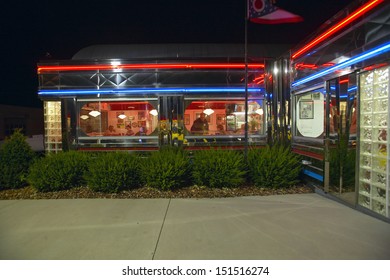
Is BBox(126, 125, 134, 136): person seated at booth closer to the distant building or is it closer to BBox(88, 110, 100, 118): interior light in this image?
BBox(88, 110, 100, 118): interior light

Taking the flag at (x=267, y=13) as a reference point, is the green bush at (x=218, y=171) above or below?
below

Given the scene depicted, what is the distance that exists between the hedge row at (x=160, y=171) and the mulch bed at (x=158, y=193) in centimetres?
11

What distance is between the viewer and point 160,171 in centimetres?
611

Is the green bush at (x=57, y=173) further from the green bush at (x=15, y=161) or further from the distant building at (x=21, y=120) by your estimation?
the distant building at (x=21, y=120)

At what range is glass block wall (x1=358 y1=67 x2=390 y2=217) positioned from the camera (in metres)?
4.45

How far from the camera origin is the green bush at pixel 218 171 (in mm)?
6160

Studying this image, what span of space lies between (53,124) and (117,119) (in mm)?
1803

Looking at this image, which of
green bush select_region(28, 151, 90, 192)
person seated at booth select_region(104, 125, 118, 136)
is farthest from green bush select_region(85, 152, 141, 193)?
person seated at booth select_region(104, 125, 118, 136)

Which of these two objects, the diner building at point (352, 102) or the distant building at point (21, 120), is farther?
the distant building at point (21, 120)

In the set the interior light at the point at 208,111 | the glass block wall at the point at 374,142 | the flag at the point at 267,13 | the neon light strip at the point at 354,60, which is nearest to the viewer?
the neon light strip at the point at 354,60

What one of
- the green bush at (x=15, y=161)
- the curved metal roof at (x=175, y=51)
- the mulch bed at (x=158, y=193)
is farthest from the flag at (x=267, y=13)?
the green bush at (x=15, y=161)

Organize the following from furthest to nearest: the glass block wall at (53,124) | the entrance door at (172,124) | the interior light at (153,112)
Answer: the glass block wall at (53,124), the interior light at (153,112), the entrance door at (172,124)

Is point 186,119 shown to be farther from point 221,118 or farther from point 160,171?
point 160,171

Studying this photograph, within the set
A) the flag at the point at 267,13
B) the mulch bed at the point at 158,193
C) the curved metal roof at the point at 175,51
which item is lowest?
the mulch bed at the point at 158,193
